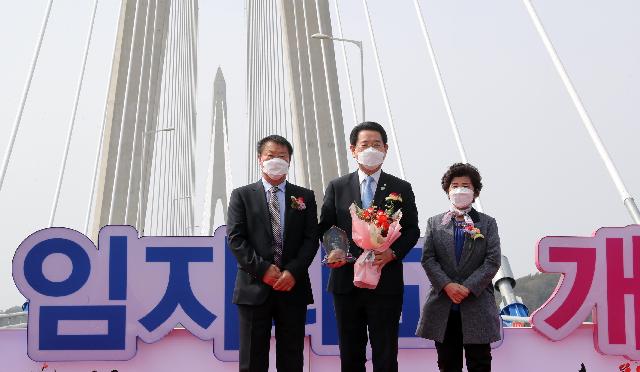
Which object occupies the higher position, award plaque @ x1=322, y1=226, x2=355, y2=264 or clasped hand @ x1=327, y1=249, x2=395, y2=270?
award plaque @ x1=322, y1=226, x2=355, y2=264

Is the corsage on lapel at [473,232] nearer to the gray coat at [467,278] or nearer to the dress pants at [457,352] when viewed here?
the gray coat at [467,278]

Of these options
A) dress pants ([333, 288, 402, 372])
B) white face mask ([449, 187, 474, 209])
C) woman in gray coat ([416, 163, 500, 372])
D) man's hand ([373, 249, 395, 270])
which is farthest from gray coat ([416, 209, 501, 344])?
man's hand ([373, 249, 395, 270])

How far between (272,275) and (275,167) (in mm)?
659

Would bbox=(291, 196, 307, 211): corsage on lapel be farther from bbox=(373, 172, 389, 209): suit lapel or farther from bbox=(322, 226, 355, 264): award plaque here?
bbox=(373, 172, 389, 209): suit lapel

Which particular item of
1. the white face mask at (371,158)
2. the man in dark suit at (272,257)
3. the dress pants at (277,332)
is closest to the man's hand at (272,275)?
the man in dark suit at (272,257)

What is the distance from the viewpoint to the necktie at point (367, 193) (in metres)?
5.71

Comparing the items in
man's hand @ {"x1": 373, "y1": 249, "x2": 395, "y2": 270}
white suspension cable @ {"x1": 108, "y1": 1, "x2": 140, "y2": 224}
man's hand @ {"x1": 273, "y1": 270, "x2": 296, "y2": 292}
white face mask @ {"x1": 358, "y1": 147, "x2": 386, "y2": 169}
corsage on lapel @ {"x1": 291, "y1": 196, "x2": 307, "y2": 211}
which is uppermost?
white suspension cable @ {"x1": 108, "y1": 1, "x2": 140, "y2": 224}

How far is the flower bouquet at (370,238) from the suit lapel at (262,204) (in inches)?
20.3

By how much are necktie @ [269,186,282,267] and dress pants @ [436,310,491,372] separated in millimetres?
1072

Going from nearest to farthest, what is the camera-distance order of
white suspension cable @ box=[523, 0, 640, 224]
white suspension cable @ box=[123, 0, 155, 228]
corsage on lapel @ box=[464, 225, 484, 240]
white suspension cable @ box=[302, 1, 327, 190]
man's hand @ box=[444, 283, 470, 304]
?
1. man's hand @ box=[444, 283, 470, 304]
2. corsage on lapel @ box=[464, 225, 484, 240]
3. white suspension cable @ box=[523, 0, 640, 224]
4. white suspension cable @ box=[302, 1, 327, 190]
5. white suspension cable @ box=[123, 0, 155, 228]

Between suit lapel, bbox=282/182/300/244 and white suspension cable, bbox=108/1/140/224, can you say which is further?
white suspension cable, bbox=108/1/140/224

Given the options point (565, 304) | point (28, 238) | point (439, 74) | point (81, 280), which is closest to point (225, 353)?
point (81, 280)

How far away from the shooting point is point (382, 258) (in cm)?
547

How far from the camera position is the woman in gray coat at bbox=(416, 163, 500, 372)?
5.55 metres
